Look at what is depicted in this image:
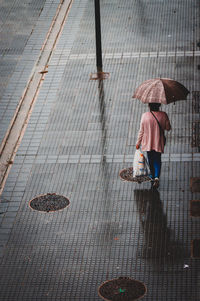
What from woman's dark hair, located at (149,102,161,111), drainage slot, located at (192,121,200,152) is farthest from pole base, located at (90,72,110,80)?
woman's dark hair, located at (149,102,161,111)

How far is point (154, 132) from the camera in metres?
13.2

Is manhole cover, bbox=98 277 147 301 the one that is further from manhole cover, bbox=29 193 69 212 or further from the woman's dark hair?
the woman's dark hair

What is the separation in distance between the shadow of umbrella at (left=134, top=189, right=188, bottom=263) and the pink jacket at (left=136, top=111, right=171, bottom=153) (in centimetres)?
81

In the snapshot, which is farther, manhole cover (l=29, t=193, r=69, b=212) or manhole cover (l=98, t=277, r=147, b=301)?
manhole cover (l=29, t=193, r=69, b=212)

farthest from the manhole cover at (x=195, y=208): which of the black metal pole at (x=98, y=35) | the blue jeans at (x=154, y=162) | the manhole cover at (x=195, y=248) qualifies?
the black metal pole at (x=98, y=35)

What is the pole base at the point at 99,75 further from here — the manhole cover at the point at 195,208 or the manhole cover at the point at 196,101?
the manhole cover at the point at 195,208

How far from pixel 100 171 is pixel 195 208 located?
2.25m

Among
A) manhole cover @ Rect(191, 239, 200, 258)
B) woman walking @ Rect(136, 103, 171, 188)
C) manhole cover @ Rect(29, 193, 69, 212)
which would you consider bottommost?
manhole cover @ Rect(191, 239, 200, 258)

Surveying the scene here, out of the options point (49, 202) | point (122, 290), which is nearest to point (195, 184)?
point (49, 202)

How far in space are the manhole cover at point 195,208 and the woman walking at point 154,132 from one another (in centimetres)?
88

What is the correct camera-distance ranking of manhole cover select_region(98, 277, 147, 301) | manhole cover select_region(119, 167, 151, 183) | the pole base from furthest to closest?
the pole base < manhole cover select_region(119, 167, 151, 183) < manhole cover select_region(98, 277, 147, 301)

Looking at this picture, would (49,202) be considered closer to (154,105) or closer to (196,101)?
(154,105)

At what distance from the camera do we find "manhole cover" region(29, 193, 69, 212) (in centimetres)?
1289

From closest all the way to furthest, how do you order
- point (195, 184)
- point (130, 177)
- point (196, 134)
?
point (195, 184), point (130, 177), point (196, 134)
